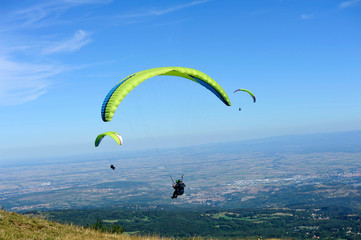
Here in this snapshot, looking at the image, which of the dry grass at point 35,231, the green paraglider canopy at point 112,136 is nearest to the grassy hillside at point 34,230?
the dry grass at point 35,231

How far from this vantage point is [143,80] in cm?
1625

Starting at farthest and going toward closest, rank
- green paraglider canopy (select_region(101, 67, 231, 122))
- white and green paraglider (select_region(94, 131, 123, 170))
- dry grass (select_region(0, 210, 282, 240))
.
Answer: white and green paraglider (select_region(94, 131, 123, 170)) < green paraglider canopy (select_region(101, 67, 231, 122)) < dry grass (select_region(0, 210, 282, 240))

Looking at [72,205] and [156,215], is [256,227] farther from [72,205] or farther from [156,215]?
[72,205]

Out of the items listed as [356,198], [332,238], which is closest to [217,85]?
[332,238]

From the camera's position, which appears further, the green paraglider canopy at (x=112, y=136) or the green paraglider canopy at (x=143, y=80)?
the green paraglider canopy at (x=112, y=136)

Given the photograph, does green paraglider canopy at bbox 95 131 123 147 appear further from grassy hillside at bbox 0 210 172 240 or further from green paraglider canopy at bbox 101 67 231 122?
grassy hillside at bbox 0 210 172 240

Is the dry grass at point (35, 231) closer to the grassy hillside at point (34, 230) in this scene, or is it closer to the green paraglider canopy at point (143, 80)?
the grassy hillside at point (34, 230)

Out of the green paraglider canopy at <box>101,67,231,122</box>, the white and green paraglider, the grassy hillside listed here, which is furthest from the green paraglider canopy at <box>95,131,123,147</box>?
the grassy hillside

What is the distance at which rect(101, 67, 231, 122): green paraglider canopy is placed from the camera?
1482 cm

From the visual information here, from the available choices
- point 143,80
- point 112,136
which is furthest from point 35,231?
point 143,80

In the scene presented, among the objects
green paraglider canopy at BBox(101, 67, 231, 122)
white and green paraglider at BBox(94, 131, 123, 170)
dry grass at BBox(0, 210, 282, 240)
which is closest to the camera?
dry grass at BBox(0, 210, 282, 240)

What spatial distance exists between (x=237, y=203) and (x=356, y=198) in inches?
2953

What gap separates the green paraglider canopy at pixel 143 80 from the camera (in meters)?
14.8

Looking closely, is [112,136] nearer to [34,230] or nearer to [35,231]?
[34,230]
